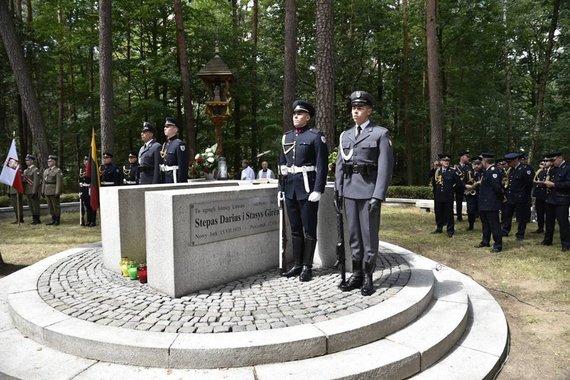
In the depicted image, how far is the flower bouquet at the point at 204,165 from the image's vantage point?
894 centimetres

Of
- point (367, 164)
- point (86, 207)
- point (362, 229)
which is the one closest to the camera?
point (367, 164)

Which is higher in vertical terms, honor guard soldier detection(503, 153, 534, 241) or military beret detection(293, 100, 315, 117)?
military beret detection(293, 100, 315, 117)

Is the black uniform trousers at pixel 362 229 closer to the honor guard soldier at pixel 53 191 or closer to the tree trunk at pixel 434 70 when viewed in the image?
the honor guard soldier at pixel 53 191

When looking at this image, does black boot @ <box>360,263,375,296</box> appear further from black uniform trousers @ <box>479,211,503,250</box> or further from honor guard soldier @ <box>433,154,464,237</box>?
honor guard soldier @ <box>433,154,464,237</box>

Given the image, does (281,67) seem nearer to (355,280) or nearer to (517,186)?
(517,186)

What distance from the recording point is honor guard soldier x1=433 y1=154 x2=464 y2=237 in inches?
371

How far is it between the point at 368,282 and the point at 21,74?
→ 14.9 m

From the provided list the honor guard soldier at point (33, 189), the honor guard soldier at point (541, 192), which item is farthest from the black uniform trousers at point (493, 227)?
the honor guard soldier at point (33, 189)

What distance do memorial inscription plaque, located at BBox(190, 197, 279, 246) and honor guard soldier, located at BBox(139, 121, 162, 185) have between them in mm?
2612

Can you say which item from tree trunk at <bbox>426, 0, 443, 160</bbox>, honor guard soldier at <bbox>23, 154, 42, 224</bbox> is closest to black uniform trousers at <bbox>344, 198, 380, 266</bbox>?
honor guard soldier at <bbox>23, 154, 42, 224</bbox>

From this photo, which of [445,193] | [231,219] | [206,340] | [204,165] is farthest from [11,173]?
[445,193]

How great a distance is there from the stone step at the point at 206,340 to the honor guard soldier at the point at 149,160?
137 inches

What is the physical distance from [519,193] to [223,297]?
825 cm

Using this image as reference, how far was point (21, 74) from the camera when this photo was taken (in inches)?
539
